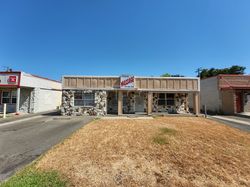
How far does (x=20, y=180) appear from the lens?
13.6 feet

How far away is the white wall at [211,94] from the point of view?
22.0 m

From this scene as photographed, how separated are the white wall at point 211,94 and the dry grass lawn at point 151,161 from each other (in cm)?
1576

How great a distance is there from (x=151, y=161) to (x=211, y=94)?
71.8 feet

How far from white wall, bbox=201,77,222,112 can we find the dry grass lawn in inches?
620

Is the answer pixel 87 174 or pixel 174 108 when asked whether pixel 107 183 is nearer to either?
pixel 87 174

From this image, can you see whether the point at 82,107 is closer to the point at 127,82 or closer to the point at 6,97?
the point at 127,82

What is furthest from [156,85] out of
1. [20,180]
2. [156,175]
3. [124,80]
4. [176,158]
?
[20,180]

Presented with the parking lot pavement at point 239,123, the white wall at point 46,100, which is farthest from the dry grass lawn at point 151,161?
the white wall at point 46,100

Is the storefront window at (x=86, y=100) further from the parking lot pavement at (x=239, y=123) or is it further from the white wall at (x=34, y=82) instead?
the parking lot pavement at (x=239, y=123)

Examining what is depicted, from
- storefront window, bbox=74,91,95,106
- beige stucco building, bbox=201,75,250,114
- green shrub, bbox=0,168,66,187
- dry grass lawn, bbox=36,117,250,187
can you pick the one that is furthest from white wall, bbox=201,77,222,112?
green shrub, bbox=0,168,66,187

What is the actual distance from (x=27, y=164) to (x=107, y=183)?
10.5 feet

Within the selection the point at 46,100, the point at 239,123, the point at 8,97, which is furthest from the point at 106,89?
the point at 8,97

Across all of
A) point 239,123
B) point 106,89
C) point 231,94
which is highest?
point 106,89

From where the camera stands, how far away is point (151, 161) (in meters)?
5.52
